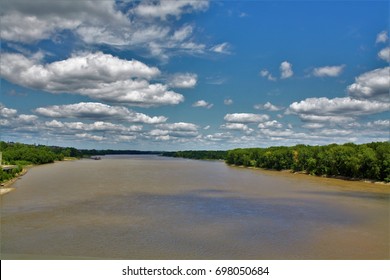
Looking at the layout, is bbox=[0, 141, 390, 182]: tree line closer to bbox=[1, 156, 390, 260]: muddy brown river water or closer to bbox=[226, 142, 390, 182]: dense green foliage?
bbox=[226, 142, 390, 182]: dense green foliage

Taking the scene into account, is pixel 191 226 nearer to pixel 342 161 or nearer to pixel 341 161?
pixel 342 161

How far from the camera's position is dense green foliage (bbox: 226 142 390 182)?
2084 inches

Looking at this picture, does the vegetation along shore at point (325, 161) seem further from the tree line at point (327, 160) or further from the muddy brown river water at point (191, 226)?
the muddy brown river water at point (191, 226)

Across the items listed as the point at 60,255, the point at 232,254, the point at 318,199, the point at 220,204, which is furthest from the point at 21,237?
the point at 318,199

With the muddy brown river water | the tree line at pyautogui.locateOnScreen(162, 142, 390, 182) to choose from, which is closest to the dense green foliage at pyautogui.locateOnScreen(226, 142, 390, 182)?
the tree line at pyautogui.locateOnScreen(162, 142, 390, 182)

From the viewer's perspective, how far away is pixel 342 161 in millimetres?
59094

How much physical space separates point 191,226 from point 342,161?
1713 inches

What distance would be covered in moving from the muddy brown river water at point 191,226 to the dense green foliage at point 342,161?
16334 millimetres

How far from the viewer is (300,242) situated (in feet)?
63.6

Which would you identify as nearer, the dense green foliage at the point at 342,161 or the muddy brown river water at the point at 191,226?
the muddy brown river water at the point at 191,226

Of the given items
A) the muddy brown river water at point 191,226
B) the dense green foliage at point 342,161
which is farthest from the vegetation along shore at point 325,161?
the muddy brown river water at point 191,226

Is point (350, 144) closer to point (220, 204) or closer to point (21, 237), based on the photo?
point (220, 204)

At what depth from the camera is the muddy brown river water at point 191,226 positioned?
17328 millimetres

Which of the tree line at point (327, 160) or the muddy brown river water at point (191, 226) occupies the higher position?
the tree line at point (327, 160)
